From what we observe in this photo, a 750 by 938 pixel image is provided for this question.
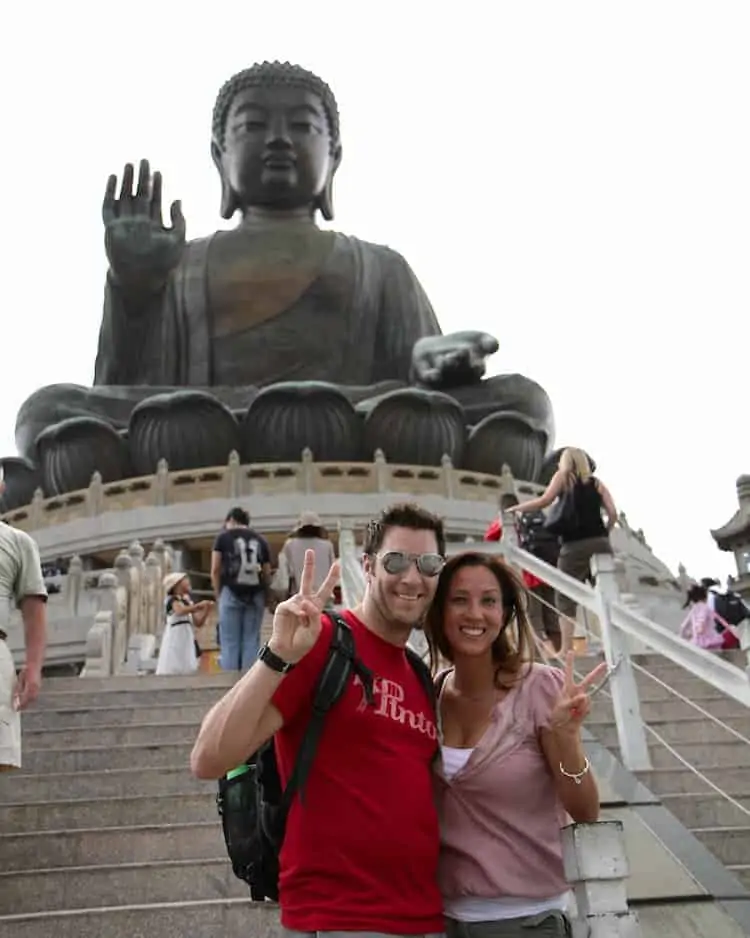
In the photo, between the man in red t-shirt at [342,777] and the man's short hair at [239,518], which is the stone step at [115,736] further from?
the man in red t-shirt at [342,777]

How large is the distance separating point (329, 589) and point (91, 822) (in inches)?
84.0

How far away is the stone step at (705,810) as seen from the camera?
312cm

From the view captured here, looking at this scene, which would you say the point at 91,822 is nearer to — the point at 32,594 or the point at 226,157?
the point at 32,594

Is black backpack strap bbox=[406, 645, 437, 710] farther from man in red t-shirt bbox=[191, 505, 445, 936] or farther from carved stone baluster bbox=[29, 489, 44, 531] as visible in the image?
carved stone baluster bbox=[29, 489, 44, 531]

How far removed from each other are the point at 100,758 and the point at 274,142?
14.4 metres

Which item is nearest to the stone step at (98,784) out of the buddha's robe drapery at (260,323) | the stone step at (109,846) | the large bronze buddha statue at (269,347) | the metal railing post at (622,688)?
the stone step at (109,846)

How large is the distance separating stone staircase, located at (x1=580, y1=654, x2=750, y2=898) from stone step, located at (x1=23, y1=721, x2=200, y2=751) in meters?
1.72

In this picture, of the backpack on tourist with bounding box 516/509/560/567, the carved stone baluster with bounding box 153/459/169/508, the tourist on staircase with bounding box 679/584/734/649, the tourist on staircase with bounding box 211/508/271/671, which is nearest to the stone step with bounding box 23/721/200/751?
the tourist on staircase with bounding box 211/508/271/671

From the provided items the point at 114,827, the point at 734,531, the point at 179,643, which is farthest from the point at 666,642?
the point at 734,531

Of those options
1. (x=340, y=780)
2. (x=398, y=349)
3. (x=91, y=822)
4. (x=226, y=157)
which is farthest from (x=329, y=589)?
(x=226, y=157)

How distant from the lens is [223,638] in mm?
5676

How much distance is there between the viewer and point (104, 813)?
10.8ft

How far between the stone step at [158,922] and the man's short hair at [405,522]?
1322 mm

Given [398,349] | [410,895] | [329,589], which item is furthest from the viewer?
[398,349]
